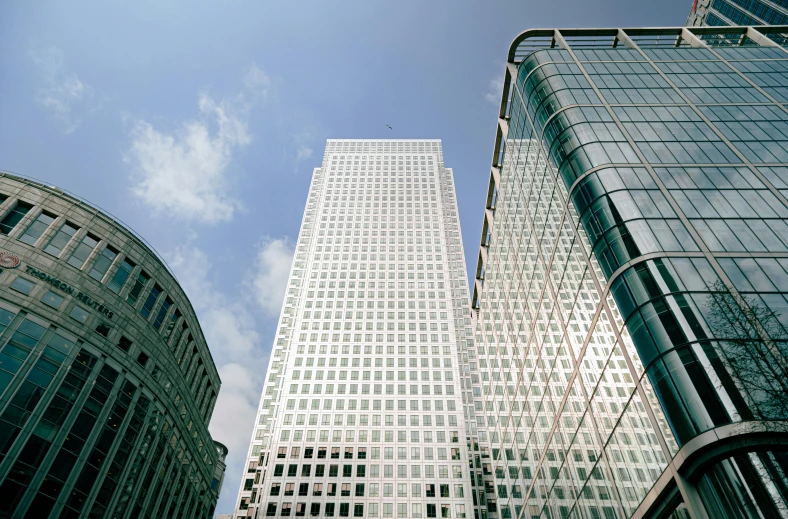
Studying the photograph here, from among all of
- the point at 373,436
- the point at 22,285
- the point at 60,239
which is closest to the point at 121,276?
the point at 60,239

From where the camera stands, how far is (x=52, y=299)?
3644 centimetres

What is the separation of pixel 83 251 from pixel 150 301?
24.7 ft

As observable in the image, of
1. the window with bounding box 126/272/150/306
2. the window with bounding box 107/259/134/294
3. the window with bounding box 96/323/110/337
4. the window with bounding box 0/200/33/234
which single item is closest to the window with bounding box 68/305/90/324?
the window with bounding box 96/323/110/337

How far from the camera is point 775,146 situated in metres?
35.2

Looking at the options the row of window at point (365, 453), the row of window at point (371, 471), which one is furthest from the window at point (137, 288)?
the row of window at point (365, 453)

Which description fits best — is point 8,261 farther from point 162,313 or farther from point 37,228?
point 162,313

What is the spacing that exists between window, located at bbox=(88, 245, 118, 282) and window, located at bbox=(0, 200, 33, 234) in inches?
246

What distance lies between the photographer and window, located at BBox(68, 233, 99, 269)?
129 feet

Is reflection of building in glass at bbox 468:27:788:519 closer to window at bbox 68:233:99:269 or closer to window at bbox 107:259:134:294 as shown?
window at bbox 107:259:134:294

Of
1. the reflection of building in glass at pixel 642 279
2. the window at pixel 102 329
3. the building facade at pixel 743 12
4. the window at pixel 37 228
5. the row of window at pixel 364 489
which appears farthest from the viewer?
the building facade at pixel 743 12

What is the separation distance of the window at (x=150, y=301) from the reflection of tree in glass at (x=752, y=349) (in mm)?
43829

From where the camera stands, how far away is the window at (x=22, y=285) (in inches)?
1375

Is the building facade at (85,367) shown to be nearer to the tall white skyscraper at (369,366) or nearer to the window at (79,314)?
the window at (79,314)

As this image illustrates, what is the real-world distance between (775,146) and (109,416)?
54.5m
